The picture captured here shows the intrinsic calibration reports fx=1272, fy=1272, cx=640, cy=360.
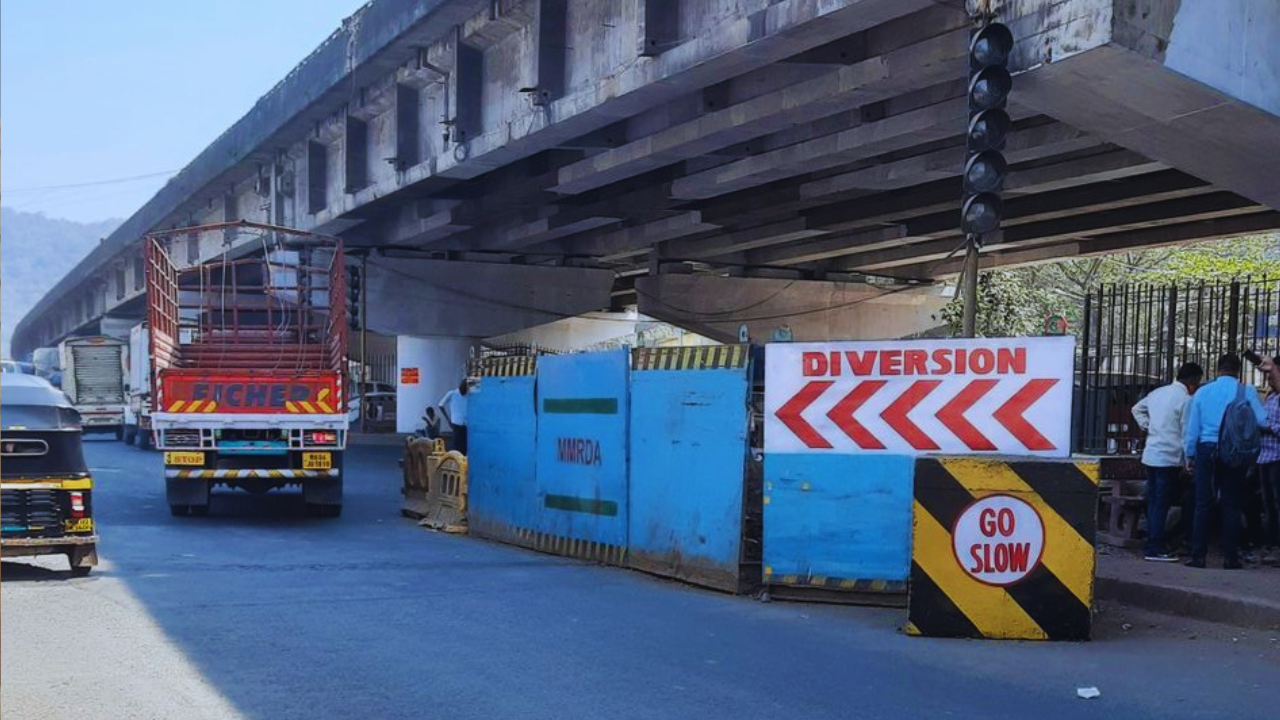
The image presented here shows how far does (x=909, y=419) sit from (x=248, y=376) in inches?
355

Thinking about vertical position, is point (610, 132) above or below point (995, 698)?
above

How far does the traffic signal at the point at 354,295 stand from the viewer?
25672mm

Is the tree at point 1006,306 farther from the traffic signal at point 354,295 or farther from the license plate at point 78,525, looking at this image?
the license plate at point 78,525

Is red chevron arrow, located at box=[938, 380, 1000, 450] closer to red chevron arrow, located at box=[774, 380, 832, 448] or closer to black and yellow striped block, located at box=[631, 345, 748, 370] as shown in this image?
red chevron arrow, located at box=[774, 380, 832, 448]

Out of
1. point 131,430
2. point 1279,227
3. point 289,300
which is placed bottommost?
point 131,430

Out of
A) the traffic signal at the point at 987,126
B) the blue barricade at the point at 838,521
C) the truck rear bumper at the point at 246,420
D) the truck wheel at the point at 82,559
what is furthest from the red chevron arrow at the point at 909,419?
the truck rear bumper at the point at 246,420

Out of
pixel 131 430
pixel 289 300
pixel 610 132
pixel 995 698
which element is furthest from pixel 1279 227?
pixel 131 430

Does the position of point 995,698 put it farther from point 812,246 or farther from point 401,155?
point 812,246

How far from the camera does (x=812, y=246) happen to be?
94.6 feet

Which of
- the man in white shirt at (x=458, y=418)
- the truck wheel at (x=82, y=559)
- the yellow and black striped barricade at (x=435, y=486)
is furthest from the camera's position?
the man in white shirt at (x=458, y=418)

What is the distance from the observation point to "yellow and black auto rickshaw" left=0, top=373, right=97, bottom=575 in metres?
9.91

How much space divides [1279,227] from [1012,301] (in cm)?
1224

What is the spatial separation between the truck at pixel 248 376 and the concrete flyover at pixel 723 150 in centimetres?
301

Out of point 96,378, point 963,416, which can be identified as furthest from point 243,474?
point 96,378
